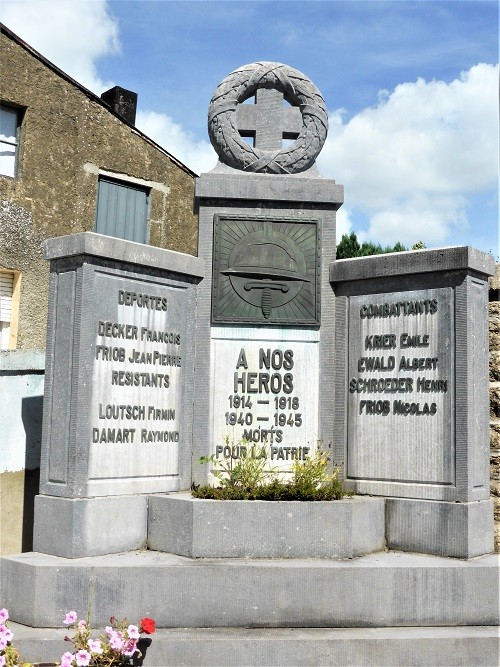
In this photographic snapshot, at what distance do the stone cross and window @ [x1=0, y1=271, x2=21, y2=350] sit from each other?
10.0m

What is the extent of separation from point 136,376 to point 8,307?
34.9ft

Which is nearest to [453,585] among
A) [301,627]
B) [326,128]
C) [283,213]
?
[301,627]

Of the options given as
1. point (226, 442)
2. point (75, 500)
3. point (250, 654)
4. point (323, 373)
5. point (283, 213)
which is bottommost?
point (250, 654)

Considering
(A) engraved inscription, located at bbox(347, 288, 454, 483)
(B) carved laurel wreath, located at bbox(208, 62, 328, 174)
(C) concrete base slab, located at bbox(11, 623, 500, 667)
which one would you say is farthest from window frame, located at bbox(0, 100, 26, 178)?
(C) concrete base slab, located at bbox(11, 623, 500, 667)

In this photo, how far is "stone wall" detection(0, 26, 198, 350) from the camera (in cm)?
1659

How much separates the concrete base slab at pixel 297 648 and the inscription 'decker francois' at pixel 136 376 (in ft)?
5.59

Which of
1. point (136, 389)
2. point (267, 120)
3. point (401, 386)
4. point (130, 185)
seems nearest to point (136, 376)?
point (136, 389)

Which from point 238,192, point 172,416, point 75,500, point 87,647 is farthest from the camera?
point 238,192

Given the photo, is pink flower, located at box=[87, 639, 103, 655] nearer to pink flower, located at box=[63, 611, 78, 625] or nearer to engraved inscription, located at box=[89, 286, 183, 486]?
pink flower, located at box=[63, 611, 78, 625]

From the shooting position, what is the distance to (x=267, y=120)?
8016 millimetres

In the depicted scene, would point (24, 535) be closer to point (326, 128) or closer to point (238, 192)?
point (238, 192)

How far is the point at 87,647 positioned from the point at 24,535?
252 centimetres

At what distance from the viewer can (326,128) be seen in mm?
8055

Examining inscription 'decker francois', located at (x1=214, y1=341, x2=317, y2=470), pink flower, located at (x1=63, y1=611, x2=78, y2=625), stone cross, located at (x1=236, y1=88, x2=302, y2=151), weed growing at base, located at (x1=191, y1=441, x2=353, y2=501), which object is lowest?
pink flower, located at (x1=63, y1=611, x2=78, y2=625)
